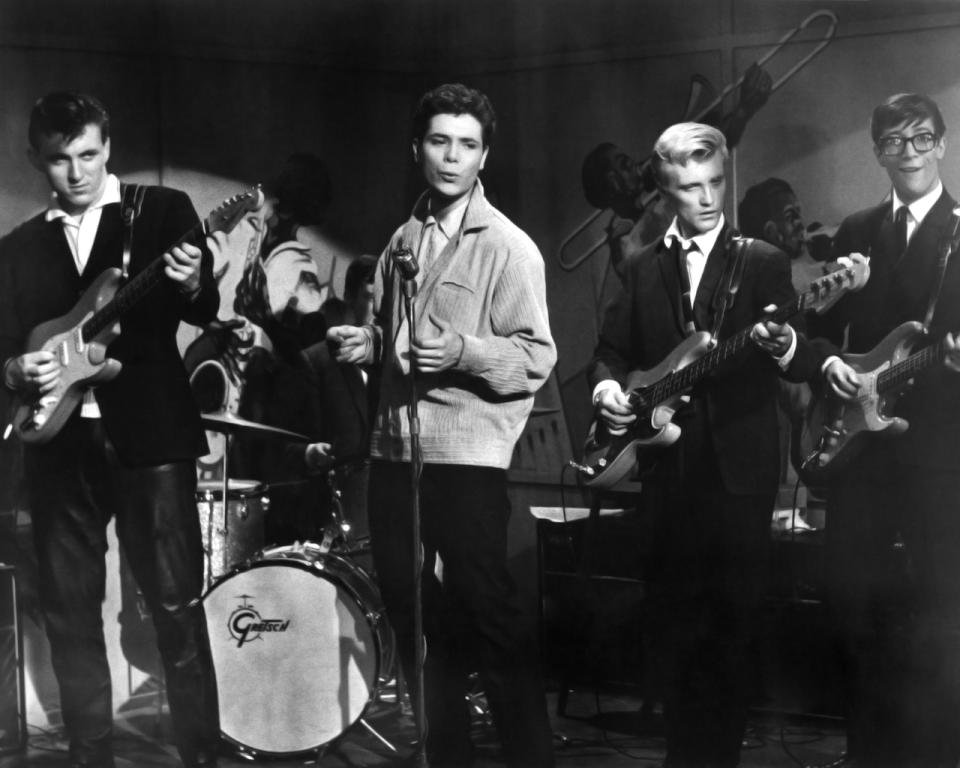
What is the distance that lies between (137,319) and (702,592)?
164 centimetres

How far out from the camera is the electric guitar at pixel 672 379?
9.89 ft

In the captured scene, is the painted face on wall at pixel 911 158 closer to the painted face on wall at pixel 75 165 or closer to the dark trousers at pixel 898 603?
the dark trousers at pixel 898 603

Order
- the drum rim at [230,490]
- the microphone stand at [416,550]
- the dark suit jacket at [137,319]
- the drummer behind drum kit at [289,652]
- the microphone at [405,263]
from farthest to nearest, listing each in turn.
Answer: the drum rim at [230,490] → the drummer behind drum kit at [289,652] → the dark suit jacket at [137,319] → the microphone stand at [416,550] → the microphone at [405,263]

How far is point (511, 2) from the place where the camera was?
3662 mm

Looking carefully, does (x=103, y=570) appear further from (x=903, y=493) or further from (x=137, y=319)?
(x=903, y=493)

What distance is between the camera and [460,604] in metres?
3.05

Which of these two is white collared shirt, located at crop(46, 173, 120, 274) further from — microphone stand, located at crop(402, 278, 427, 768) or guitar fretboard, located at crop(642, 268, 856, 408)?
guitar fretboard, located at crop(642, 268, 856, 408)

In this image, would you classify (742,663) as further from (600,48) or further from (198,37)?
(198,37)

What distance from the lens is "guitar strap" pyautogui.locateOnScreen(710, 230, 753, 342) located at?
3131 millimetres

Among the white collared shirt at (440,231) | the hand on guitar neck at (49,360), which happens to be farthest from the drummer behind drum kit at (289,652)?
the white collared shirt at (440,231)

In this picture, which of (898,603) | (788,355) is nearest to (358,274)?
(788,355)

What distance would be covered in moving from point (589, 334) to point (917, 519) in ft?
3.59

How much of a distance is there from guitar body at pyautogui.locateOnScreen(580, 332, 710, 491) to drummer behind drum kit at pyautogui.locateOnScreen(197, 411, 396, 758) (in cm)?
76

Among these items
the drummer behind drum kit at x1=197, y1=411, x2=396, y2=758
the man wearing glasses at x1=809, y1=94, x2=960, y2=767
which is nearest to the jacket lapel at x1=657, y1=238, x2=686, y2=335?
the man wearing glasses at x1=809, y1=94, x2=960, y2=767
